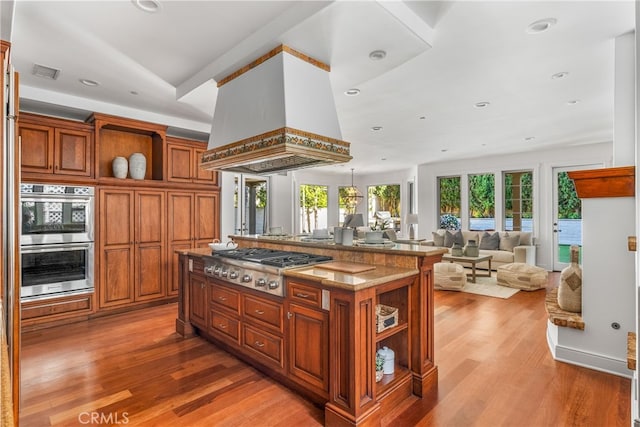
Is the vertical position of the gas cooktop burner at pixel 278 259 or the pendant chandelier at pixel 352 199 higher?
the pendant chandelier at pixel 352 199

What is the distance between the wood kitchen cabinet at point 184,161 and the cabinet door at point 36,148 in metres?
1.30

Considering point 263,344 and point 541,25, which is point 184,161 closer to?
point 263,344

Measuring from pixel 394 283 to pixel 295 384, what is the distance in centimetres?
102

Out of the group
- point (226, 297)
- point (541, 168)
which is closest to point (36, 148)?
point (226, 297)

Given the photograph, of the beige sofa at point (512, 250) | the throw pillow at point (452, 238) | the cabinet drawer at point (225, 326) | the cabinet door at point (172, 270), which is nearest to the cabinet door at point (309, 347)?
the cabinet drawer at point (225, 326)

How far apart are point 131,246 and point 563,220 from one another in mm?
7914

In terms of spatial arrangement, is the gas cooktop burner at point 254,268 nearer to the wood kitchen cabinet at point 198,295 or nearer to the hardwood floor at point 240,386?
the wood kitchen cabinet at point 198,295

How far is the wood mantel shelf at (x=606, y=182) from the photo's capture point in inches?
97.2

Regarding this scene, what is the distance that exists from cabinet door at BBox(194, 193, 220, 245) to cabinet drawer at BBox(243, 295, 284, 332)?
2.57 m

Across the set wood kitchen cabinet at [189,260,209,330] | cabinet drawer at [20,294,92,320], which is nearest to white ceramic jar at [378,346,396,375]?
wood kitchen cabinet at [189,260,209,330]

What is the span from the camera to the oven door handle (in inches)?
142

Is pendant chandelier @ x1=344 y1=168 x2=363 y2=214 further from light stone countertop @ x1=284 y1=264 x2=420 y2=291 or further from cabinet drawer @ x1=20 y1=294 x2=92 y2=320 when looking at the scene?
light stone countertop @ x1=284 y1=264 x2=420 y2=291

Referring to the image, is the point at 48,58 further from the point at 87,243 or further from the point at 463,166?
the point at 463,166

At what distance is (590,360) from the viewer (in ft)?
8.90
